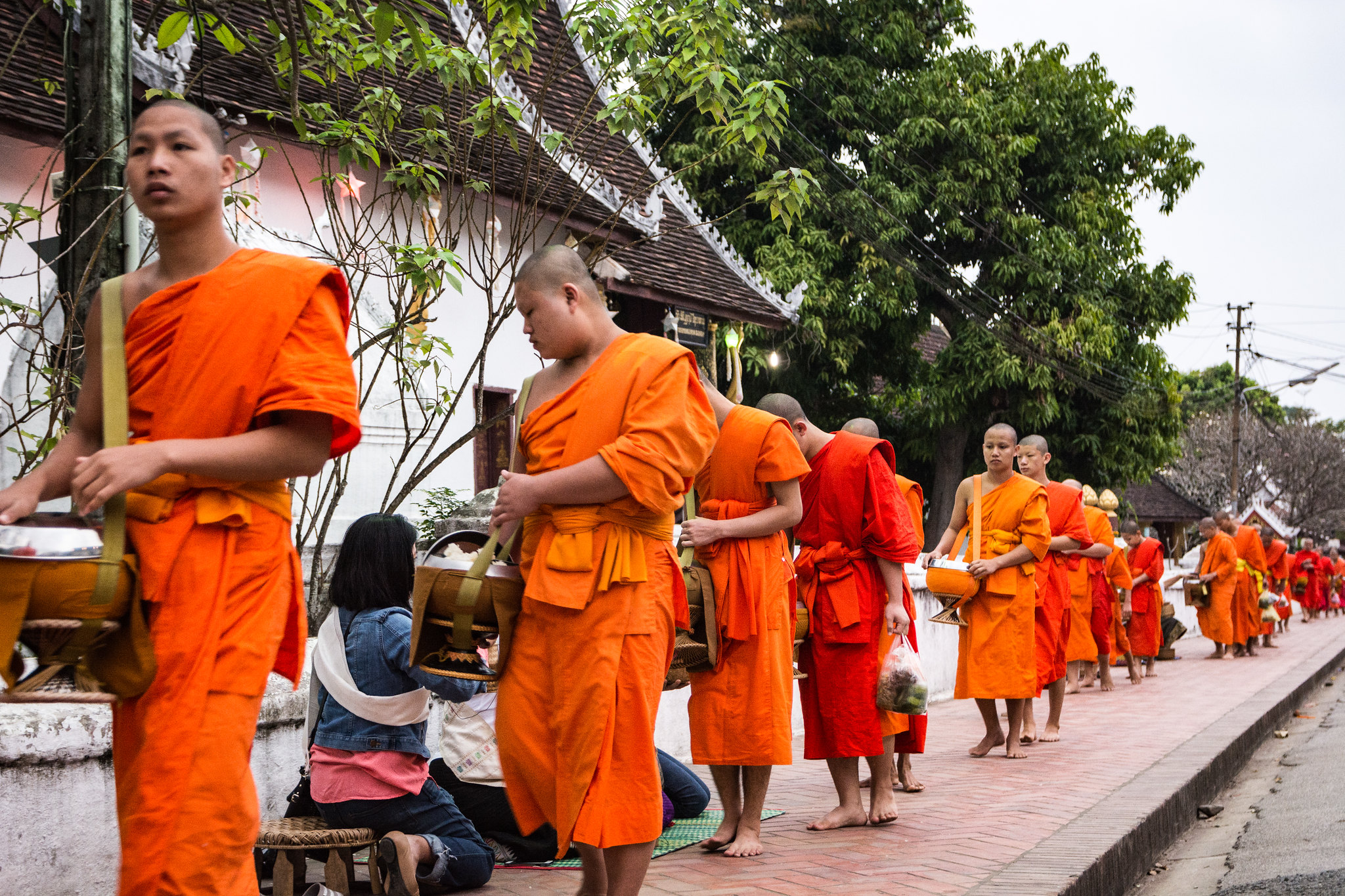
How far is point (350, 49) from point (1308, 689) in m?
12.1

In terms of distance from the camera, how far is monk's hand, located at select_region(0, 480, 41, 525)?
2.52 metres

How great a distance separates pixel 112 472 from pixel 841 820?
13.4 feet

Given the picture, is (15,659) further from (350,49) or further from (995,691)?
(995,691)

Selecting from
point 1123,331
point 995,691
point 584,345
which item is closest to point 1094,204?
point 1123,331

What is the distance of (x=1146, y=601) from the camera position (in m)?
15.2

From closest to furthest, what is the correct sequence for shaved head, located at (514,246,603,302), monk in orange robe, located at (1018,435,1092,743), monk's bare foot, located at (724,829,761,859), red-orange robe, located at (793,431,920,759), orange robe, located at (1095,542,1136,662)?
shaved head, located at (514,246,603,302) < monk's bare foot, located at (724,829,761,859) < red-orange robe, located at (793,431,920,759) < monk in orange robe, located at (1018,435,1092,743) < orange robe, located at (1095,542,1136,662)

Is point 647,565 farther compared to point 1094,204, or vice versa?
point 1094,204

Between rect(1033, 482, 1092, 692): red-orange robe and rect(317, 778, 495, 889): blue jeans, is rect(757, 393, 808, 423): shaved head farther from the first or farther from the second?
rect(1033, 482, 1092, 692): red-orange robe

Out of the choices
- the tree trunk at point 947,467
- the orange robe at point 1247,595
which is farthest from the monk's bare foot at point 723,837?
the tree trunk at point 947,467

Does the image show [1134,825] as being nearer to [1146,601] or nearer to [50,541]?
[50,541]

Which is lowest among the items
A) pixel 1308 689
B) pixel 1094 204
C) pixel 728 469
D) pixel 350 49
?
pixel 1308 689

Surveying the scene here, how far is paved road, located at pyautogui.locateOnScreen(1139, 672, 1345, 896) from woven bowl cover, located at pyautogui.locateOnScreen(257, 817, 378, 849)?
3206 millimetres

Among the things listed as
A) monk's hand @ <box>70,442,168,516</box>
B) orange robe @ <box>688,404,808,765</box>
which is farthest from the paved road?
monk's hand @ <box>70,442,168,516</box>

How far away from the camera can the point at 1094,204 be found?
21.9m
